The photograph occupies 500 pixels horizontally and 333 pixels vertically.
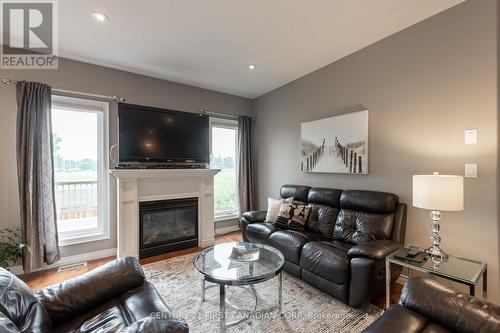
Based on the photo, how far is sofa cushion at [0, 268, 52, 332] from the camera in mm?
1068

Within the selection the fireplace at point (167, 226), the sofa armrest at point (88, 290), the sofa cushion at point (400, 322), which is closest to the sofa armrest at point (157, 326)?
the sofa armrest at point (88, 290)

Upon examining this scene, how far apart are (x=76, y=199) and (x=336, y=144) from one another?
145 inches

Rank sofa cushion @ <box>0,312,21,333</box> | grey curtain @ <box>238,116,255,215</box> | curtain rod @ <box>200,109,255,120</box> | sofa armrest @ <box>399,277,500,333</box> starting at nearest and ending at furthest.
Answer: sofa cushion @ <box>0,312,21,333</box>, sofa armrest @ <box>399,277,500,333</box>, curtain rod @ <box>200,109,255,120</box>, grey curtain @ <box>238,116,255,215</box>

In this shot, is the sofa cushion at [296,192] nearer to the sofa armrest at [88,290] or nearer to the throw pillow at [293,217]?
the throw pillow at [293,217]

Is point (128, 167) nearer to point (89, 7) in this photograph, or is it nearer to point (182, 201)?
point (182, 201)

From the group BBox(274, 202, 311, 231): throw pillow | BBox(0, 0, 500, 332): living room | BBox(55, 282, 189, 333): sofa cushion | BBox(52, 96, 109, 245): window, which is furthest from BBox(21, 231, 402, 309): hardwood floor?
BBox(55, 282, 189, 333): sofa cushion

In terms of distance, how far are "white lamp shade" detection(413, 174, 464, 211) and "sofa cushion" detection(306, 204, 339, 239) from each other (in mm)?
1136

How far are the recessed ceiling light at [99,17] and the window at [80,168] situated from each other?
4.22 feet

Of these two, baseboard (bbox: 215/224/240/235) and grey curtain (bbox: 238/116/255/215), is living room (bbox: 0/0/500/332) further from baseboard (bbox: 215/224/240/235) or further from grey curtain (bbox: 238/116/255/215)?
grey curtain (bbox: 238/116/255/215)

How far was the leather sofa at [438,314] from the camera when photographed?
1.16 m

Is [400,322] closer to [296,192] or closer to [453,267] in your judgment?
[453,267]

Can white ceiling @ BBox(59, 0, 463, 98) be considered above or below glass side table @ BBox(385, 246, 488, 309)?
above

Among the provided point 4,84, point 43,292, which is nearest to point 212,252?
point 43,292

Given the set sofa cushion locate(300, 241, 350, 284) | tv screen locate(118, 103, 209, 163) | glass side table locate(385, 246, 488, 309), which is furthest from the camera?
tv screen locate(118, 103, 209, 163)
